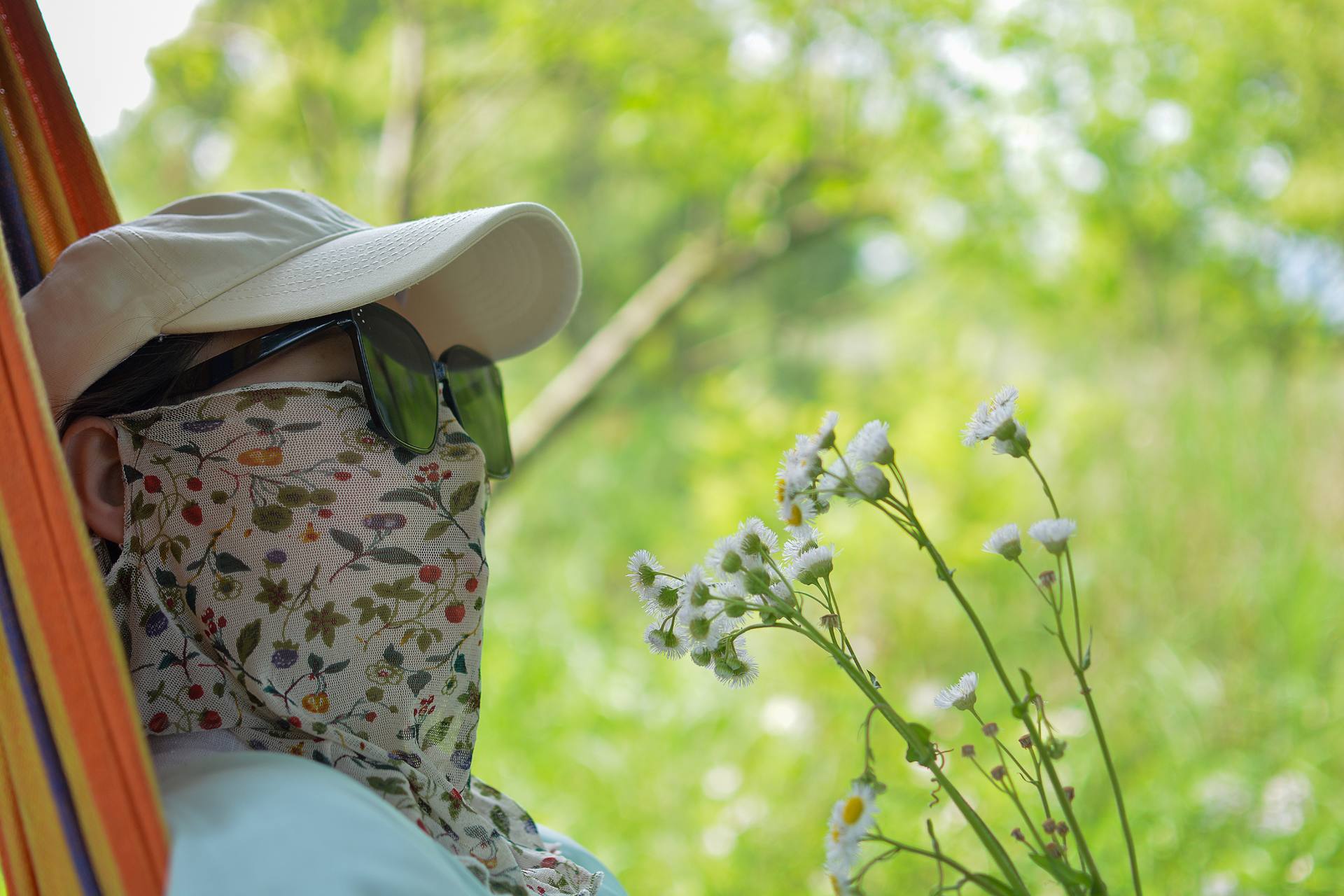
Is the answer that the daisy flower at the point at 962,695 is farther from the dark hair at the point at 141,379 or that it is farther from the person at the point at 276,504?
the dark hair at the point at 141,379

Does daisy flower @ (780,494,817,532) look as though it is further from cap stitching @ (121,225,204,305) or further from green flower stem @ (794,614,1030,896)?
cap stitching @ (121,225,204,305)

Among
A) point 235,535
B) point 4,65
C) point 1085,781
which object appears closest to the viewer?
point 235,535

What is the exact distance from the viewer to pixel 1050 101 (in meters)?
3.16

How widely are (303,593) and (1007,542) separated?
541 millimetres

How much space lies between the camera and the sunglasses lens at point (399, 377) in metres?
0.84

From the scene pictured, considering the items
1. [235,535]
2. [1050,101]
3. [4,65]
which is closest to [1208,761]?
[1050,101]

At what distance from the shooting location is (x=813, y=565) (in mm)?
668

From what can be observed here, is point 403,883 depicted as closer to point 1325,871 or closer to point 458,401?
point 458,401

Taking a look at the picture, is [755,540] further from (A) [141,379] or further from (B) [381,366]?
(A) [141,379]

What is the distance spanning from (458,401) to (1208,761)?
8.75ft

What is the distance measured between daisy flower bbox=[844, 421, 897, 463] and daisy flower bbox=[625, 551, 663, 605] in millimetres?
174

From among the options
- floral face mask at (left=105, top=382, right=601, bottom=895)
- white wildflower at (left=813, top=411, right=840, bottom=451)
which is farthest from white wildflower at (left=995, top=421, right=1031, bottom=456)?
floral face mask at (left=105, top=382, right=601, bottom=895)

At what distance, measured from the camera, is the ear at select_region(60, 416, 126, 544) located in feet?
2.72

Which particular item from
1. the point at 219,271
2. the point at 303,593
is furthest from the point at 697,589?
the point at 219,271
